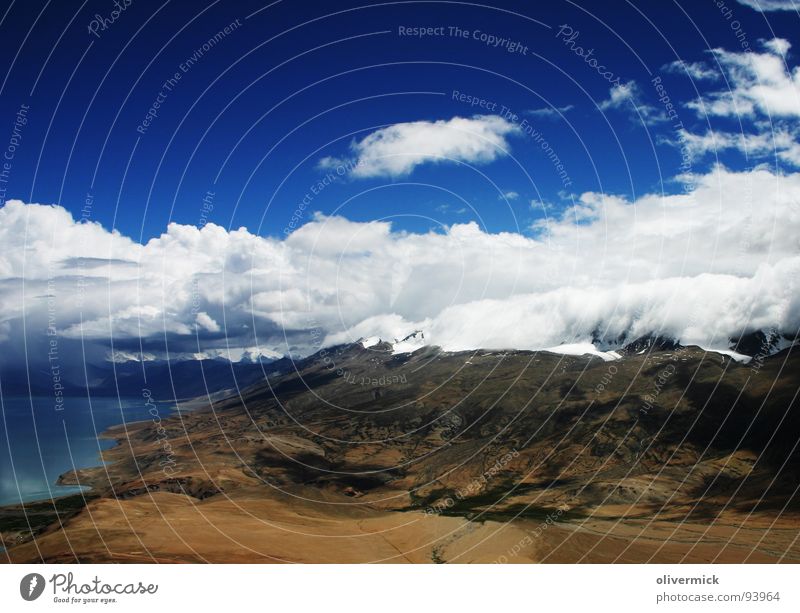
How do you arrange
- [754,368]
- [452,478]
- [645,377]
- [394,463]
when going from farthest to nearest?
[645,377]
[754,368]
[394,463]
[452,478]

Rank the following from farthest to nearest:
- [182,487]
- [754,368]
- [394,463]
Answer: [754,368], [394,463], [182,487]

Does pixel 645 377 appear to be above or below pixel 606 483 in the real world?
above

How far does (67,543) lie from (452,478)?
95.9 meters

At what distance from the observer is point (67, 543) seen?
59.8 m

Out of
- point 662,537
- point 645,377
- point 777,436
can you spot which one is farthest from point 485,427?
point 662,537

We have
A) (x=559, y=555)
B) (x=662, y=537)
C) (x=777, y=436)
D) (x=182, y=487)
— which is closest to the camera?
(x=559, y=555)

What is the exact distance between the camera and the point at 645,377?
7470 inches

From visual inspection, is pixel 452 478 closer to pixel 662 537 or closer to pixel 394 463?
pixel 394 463

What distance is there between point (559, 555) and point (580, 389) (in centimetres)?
14805

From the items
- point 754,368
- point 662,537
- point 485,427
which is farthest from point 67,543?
point 754,368

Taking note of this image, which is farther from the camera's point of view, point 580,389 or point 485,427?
point 580,389
